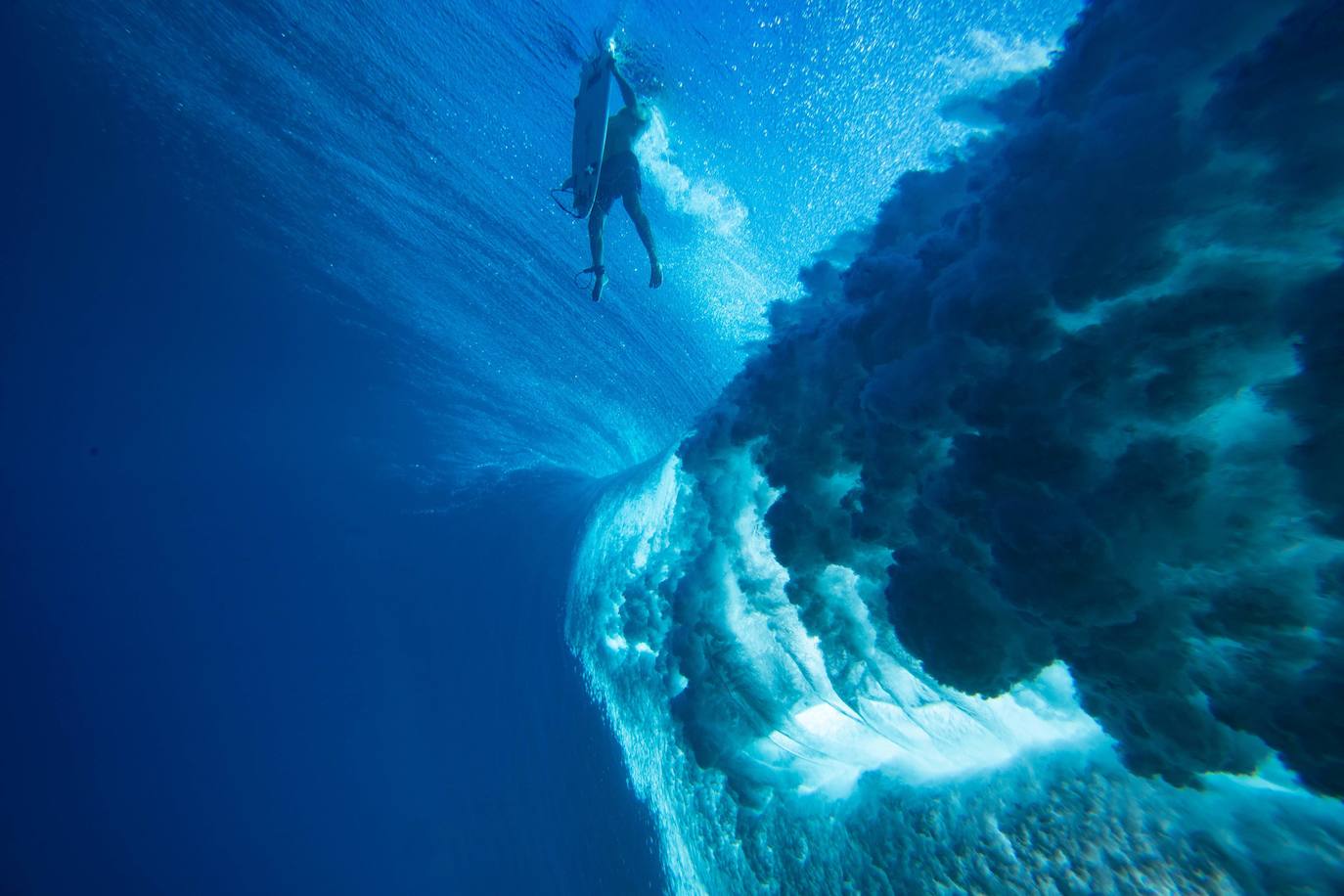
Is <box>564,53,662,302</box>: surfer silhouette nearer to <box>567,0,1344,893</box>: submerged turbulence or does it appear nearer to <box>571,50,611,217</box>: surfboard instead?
<box>571,50,611,217</box>: surfboard

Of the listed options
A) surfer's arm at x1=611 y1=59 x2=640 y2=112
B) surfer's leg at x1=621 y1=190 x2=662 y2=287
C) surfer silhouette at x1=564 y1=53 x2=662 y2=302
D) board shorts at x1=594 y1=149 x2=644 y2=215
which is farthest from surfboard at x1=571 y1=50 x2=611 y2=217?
surfer's leg at x1=621 y1=190 x2=662 y2=287

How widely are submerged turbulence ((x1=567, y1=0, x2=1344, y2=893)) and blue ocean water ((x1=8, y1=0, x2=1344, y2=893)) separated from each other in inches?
0.8

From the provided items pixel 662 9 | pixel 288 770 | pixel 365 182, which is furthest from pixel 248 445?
pixel 662 9

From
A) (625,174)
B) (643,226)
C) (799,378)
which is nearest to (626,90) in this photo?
(625,174)

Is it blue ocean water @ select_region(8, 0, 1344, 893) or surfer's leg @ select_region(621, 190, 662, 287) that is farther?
surfer's leg @ select_region(621, 190, 662, 287)

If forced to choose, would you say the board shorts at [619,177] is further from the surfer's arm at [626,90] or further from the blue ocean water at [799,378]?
the blue ocean water at [799,378]

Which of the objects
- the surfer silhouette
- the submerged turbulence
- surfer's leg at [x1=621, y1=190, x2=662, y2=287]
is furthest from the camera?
surfer's leg at [x1=621, y1=190, x2=662, y2=287]

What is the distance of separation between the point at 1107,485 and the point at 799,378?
240 centimetres

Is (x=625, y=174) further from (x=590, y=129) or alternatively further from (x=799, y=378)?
(x=799, y=378)

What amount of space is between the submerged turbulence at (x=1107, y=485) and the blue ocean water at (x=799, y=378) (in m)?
0.02

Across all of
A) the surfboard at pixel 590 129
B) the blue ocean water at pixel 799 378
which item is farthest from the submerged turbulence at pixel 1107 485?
the surfboard at pixel 590 129

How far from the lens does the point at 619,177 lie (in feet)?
25.4

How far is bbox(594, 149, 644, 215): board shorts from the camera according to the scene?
24.9 ft

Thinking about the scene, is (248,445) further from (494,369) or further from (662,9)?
(662,9)
